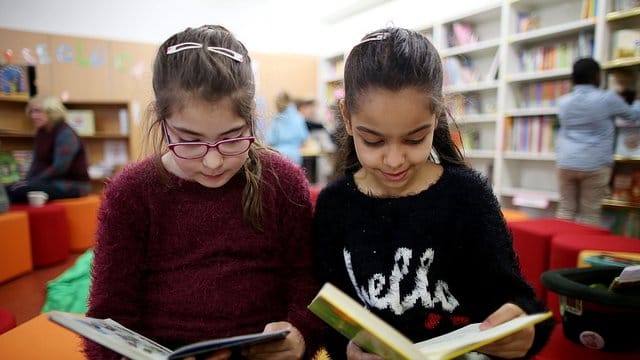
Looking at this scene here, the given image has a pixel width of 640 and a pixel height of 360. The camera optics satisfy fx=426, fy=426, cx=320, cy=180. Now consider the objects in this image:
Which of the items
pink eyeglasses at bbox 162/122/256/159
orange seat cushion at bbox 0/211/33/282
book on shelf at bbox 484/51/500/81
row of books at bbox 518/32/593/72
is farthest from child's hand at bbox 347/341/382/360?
book on shelf at bbox 484/51/500/81

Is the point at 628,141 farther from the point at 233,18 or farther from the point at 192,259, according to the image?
the point at 233,18

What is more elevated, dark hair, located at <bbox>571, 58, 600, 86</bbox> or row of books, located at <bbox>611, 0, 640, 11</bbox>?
row of books, located at <bbox>611, 0, 640, 11</bbox>

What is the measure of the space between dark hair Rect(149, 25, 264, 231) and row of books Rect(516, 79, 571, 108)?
10.9 feet

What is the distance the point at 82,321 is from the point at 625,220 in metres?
3.62

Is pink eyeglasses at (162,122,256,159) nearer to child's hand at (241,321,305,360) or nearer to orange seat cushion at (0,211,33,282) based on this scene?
child's hand at (241,321,305,360)

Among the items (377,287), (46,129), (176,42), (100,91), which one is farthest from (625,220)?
(100,91)

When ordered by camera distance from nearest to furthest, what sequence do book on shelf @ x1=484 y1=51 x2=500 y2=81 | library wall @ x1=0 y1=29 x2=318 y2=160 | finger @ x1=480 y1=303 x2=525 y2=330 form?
finger @ x1=480 y1=303 x2=525 y2=330 < book on shelf @ x1=484 y1=51 x2=500 y2=81 < library wall @ x1=0 y1=29 x2=318 y2=160

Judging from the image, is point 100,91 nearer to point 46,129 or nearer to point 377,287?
point 46,129

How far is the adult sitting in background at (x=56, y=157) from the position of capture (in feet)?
11.4

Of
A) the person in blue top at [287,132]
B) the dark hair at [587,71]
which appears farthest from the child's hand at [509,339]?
the person in blue top at [287,132]

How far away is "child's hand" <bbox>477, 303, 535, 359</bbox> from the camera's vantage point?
0.74 meters

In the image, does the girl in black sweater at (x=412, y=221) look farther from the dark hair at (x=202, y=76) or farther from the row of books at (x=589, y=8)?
the row of books at (x=589, y=8)

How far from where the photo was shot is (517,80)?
3725 millimetres

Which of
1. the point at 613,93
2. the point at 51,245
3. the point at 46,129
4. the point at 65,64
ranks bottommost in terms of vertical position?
the point at 51,245
